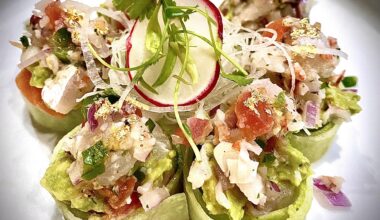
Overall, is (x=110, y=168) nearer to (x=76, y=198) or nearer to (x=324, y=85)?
(x=76, y=198)

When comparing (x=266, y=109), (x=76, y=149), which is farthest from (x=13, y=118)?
(x=266, y=109)

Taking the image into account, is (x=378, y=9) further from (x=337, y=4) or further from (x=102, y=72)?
(x=102, y=72)

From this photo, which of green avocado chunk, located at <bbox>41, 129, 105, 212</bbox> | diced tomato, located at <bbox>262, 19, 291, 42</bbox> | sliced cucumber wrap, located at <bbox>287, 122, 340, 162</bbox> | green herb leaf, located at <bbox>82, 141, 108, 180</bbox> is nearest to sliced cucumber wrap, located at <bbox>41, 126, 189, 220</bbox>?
green avocado chunk, located at <bbox>41, 129, 105, 212</bbox>

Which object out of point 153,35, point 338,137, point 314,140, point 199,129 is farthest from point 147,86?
point 338,137

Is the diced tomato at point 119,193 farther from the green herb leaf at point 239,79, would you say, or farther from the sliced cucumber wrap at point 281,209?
the green herb leaf at point 239,79

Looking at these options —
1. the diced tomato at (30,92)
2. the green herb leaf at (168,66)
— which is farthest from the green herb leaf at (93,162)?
the diced tomato at (30,92)
